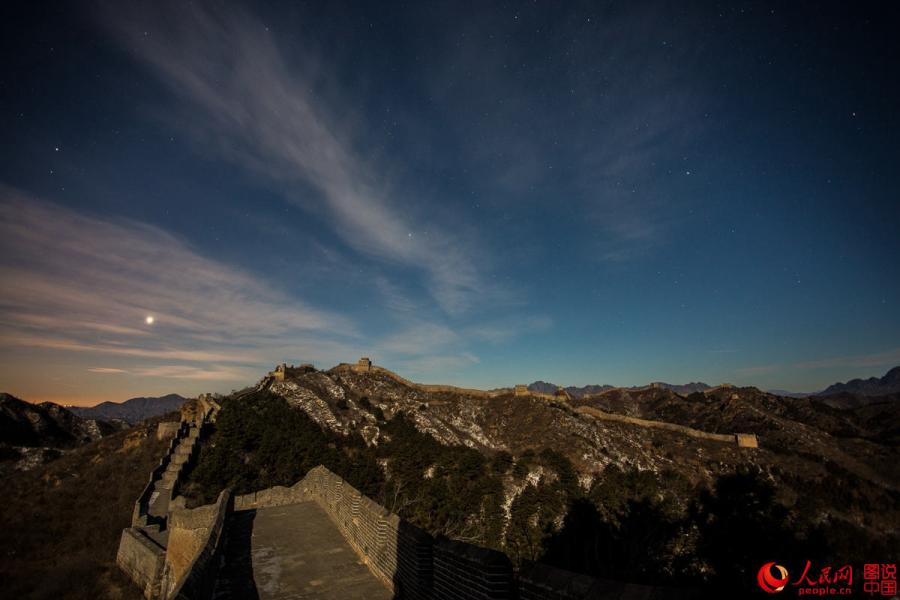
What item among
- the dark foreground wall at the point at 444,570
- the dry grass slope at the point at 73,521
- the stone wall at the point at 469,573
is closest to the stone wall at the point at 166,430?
the dry grass slope at the point at 73,521

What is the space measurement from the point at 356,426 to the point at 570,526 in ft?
105

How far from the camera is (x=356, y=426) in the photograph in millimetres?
59281

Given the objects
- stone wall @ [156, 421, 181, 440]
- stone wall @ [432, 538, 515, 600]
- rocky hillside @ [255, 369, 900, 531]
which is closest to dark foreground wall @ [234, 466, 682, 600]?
stone wall @ [432, 538, 515, 600]

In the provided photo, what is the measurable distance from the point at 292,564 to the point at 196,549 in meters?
5.08

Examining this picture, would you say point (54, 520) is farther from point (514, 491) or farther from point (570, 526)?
point (570, 526)

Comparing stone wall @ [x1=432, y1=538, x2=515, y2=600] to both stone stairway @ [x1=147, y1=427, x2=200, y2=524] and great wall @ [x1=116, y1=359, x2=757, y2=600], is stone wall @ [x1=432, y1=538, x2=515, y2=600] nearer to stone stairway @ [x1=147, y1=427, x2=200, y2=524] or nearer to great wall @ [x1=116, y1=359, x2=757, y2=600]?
great wall @ [x1=116, y1=359, x2=757, y2=600]

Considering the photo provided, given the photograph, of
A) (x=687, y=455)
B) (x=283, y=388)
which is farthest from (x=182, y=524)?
(x=687, y=455)

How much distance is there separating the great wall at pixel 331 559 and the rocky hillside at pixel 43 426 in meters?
82.8

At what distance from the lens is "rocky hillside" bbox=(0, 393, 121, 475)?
79.5 m

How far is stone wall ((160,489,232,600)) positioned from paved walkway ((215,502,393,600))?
585mm

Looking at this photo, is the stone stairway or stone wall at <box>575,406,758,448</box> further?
stone wall at <box>575,406,758,448</box>

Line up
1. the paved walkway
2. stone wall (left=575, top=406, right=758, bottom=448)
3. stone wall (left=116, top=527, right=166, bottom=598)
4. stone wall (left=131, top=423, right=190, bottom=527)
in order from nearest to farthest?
the paved walkway
stone wall (left=116, top=527, right=166, bottom=598)
stone wall (left=131, top=423, right=190, bottom=527)
stone wall (left=575, top=406, right=758, bottom=448)

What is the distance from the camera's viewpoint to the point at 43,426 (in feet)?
284

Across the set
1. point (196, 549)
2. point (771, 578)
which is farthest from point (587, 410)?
point (771, 578)
